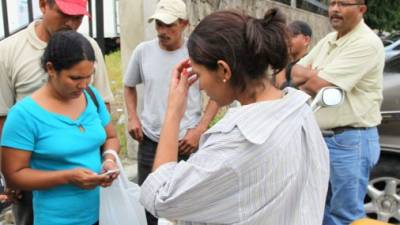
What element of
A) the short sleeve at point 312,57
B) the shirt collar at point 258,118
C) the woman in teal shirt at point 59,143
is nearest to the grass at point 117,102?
the short sleeve at point 312,57

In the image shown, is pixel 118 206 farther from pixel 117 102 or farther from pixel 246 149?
pixel 117 102

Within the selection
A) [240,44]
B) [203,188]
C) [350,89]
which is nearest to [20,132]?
[203,188]

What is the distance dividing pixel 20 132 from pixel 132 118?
149cm

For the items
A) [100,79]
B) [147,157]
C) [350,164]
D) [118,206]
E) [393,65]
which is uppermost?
[100,79]

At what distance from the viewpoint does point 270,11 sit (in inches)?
59.2

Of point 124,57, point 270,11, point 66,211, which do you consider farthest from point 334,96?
point 124,57

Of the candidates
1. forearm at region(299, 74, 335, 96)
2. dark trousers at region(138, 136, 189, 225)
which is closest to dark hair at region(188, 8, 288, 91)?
forearm at region(299, 74, 335, 96)

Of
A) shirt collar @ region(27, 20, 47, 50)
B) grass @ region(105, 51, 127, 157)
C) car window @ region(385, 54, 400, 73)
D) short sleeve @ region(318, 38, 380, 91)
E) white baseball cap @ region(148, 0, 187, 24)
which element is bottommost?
grass @ region(105, 51, 127, 157)

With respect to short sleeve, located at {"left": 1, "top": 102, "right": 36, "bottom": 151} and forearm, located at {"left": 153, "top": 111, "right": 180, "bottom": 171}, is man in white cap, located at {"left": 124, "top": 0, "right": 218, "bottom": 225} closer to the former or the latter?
short sleeve, located at {"left": 1, "top": 102, "right": 36, "bottom": 151}

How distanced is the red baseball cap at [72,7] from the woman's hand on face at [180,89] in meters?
1.00

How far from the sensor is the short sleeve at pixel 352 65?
2865 mm

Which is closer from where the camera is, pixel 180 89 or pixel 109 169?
pixel 180 89

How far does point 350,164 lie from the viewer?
3.03 metres

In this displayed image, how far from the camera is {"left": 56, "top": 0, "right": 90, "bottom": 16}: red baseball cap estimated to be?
8.11 ft
